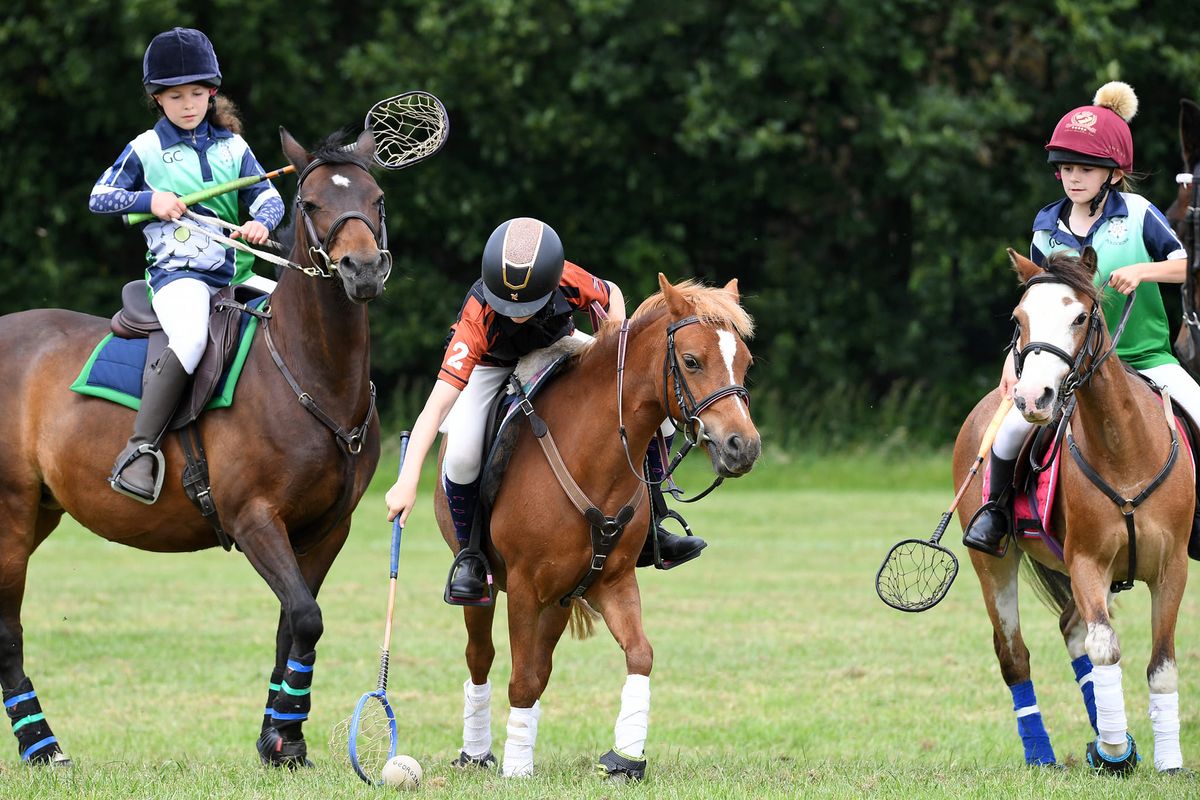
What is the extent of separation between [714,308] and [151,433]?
2772 millimetres

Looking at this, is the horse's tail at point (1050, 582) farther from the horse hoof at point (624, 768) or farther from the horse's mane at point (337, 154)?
the horse's mane at point (337, 154)

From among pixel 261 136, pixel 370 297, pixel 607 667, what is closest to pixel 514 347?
pixel 370 297

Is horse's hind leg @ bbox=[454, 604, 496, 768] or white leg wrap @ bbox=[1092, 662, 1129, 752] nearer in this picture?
white leg wrap @ bbox=[1092, 662, 1129, 752]

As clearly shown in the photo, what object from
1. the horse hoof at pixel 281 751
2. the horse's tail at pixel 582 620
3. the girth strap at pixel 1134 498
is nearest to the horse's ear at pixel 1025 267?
the girth strap at pixel 1134 498

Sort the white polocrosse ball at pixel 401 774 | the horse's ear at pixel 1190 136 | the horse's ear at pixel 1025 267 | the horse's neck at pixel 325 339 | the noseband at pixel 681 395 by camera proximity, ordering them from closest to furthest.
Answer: the noseband at pixel 681 395, the white polocrosse ball at pixel 401 774, the horse's ear at pixel 1025 267, the horse's neck at pixel 325 339, the horse's ear at pixel 1190 136

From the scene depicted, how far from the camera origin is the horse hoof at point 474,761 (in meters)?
7.47

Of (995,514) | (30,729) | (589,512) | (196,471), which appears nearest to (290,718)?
(196,471)

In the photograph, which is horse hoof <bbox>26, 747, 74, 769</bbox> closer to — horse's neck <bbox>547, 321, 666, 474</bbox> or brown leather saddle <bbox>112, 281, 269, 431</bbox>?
brown leather saddle <bbox>112, 281, 269, 431</bbox>

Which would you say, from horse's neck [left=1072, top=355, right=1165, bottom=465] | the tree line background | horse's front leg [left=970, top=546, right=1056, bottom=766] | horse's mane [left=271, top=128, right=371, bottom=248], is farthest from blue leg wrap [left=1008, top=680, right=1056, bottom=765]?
the tree line background

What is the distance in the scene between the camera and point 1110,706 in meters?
6.70

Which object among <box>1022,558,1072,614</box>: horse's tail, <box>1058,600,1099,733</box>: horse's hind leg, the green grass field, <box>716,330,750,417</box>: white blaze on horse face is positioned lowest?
the green grass field

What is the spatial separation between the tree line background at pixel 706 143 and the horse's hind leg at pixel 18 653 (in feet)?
54.6

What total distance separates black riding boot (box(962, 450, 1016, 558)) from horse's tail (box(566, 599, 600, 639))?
1808mm

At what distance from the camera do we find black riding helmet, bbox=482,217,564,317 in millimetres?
6660
